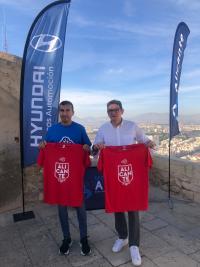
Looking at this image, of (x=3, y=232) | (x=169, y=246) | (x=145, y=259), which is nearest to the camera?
(x=145, y=259)

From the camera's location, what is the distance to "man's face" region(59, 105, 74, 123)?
11.3 feet

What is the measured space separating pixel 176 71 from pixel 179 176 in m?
1.90

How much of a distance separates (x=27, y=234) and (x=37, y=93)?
6.80 ft

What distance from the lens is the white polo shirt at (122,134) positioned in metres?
3.36

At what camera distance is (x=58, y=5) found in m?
4.54

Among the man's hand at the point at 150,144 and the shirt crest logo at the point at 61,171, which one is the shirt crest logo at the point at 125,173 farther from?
the shirt crest logo at the point at 61,171

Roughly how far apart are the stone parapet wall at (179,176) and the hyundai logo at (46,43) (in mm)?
2961

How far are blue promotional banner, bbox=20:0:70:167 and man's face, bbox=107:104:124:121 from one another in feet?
5.06

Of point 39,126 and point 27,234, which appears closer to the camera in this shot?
point 27,234

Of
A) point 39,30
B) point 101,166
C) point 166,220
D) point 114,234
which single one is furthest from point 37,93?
point 166,220

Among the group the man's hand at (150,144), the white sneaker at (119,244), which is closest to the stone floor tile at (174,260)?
the white sneaker at (119,244)

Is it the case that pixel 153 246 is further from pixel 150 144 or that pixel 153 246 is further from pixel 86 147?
pixel 86 147

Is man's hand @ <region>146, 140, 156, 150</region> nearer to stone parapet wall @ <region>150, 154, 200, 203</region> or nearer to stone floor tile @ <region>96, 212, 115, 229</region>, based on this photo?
stone floor tile @ <region>96, 212, 115, 229</region>

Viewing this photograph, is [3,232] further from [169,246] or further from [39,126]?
[169,246]
